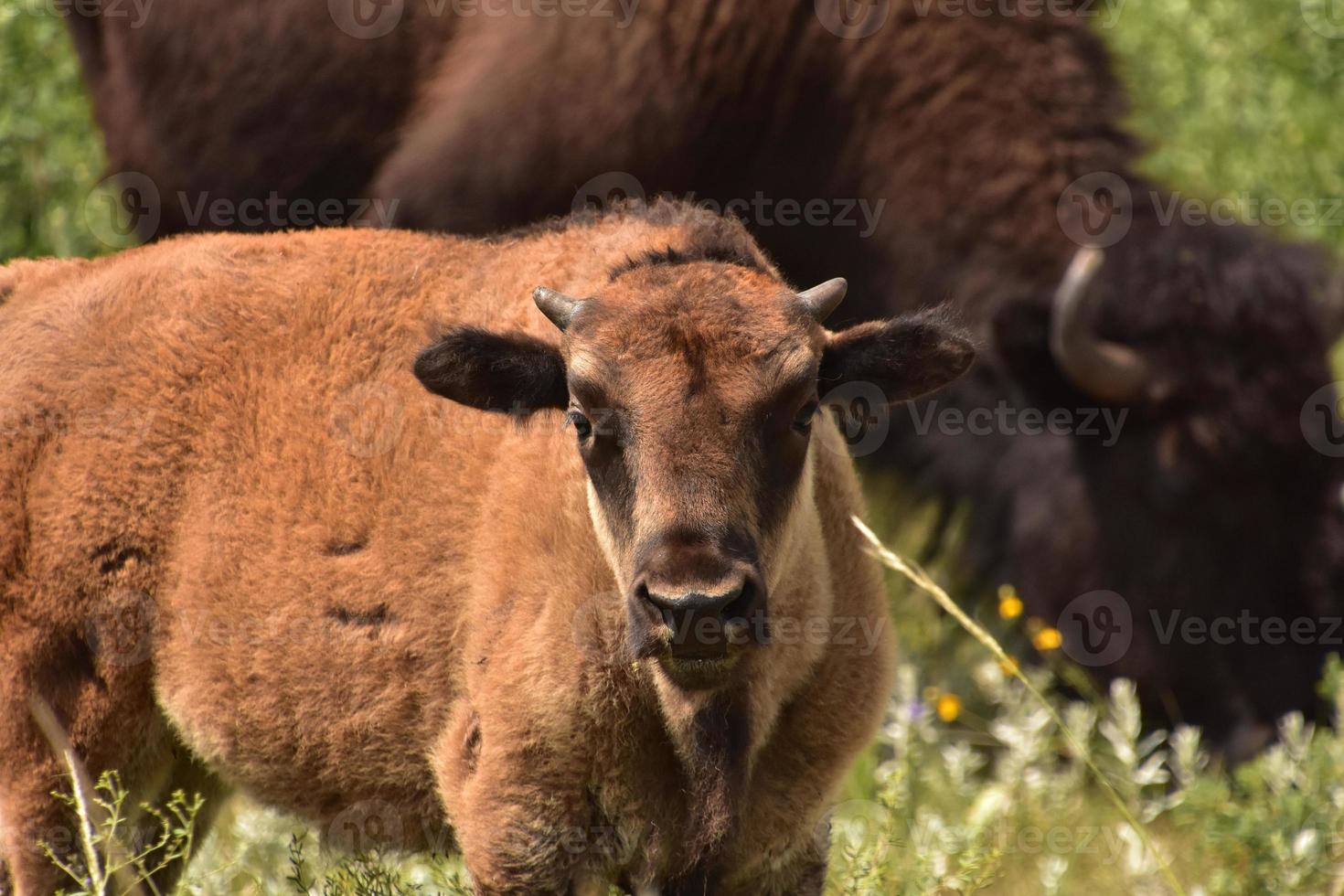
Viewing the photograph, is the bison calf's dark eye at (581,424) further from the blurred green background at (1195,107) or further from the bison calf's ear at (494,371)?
the blurred green background at (1195,107)

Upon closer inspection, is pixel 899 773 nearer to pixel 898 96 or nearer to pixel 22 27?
pixel 898 96

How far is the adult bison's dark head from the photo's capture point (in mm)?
7316

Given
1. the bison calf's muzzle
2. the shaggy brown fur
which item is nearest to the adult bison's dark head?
the shaggy brown fur

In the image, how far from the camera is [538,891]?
13.3 ft

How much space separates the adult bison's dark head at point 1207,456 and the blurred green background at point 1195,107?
4.18 ft

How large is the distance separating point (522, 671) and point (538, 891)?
0.51 metres

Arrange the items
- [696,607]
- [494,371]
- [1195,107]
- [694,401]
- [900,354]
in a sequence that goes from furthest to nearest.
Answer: [1195,107] < [900,354] < [494,371] < [694,401] < [696,607]

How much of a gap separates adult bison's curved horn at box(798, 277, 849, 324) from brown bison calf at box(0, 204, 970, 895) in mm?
15

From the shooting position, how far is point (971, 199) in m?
7.93

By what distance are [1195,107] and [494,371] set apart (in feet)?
27.0

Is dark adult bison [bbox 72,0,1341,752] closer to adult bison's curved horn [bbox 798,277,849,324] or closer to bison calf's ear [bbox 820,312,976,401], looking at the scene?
bison calf's ear [bbox 820,312,976,401]

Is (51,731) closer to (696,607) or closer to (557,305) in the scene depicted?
(557,305)

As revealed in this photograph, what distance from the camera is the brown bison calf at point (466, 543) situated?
155 inches

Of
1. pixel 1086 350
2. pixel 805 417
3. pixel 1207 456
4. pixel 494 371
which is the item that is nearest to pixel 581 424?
pixel 494 371
